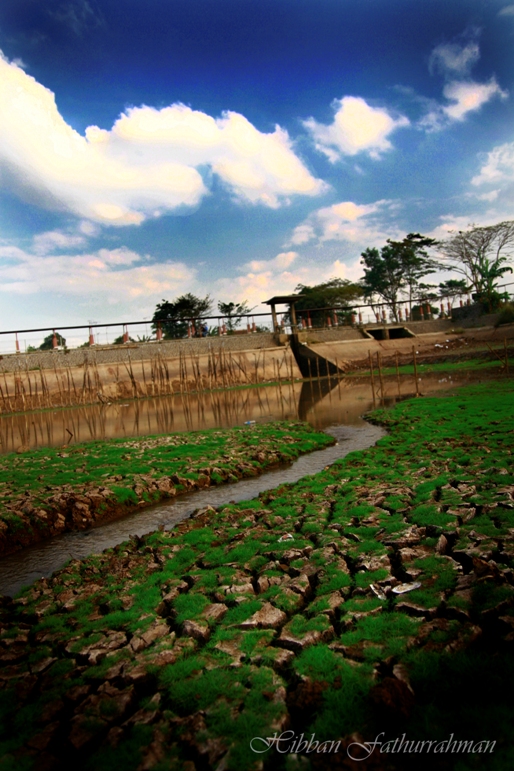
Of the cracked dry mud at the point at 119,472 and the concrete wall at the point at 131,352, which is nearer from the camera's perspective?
the cracked dry mud at the point at 119,472

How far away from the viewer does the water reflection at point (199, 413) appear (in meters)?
18.3

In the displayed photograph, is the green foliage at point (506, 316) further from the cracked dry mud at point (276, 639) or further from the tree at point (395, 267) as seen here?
the cracked dry mud at point (276, 639)

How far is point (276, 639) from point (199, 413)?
62.0 ft

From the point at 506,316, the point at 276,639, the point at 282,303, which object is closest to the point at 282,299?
the point at 282,303

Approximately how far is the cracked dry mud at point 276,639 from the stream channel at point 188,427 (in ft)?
3.85

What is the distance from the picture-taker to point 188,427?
59.2 feet

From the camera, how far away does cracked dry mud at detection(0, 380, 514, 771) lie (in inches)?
109

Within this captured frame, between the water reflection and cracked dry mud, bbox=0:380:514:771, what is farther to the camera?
the water reflection

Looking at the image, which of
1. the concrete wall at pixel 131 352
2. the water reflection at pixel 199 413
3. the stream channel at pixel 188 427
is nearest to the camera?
the stream channel at pixel 188 427

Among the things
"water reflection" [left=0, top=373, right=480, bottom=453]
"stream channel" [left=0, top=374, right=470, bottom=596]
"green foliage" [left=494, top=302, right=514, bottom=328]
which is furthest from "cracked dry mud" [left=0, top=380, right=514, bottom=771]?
"green foliage" [left=494, top=302, right=514, bottom=328]

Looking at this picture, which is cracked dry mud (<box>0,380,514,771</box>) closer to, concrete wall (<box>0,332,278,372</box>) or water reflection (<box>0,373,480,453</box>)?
water reflection (<box>0,373,480,453</box>)

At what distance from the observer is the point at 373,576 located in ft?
14.5

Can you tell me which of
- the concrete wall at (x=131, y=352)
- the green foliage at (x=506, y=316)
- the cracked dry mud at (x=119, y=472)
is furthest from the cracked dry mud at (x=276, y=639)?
Answer: the green foliage at (x=506, y=316)

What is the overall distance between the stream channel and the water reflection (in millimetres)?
49
